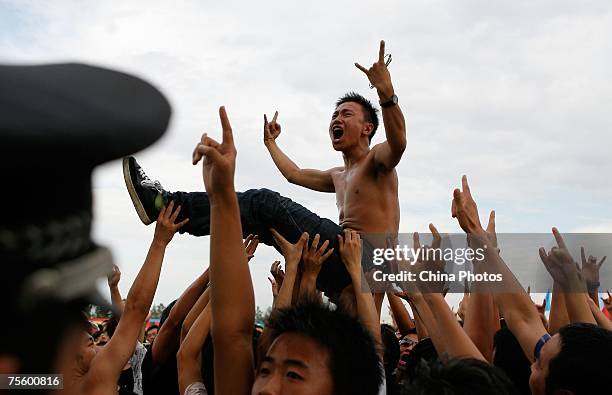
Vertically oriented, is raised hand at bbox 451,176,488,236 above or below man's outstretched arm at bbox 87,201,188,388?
above

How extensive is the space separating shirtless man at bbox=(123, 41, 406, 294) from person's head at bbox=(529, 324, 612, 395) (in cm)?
141

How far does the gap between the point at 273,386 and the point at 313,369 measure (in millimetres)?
147

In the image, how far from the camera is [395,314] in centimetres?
473

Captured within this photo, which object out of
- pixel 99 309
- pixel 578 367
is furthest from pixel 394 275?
pixel 99 309

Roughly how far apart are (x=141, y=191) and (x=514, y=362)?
2073mm

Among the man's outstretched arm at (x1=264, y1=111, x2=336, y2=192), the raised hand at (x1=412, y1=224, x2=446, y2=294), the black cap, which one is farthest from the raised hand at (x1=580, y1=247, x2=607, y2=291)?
the black cap

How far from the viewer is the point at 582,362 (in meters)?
2.17

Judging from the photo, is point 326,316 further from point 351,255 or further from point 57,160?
point 57,160

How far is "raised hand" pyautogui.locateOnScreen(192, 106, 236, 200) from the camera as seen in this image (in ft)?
6.39

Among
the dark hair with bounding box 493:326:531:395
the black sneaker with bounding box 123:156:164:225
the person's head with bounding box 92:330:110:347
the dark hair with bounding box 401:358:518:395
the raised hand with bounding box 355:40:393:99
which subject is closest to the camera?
the dark hair with bounding box 401:358:518:395

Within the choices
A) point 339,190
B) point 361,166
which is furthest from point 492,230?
point 339,190

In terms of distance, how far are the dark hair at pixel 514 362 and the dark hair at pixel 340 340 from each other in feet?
4.00

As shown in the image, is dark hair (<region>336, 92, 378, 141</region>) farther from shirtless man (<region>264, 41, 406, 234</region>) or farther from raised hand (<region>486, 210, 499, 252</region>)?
raised hand (<region>486, 210, 499, 252</region>)

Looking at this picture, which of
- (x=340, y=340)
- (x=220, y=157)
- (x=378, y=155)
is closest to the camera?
(x=220, y=157)
